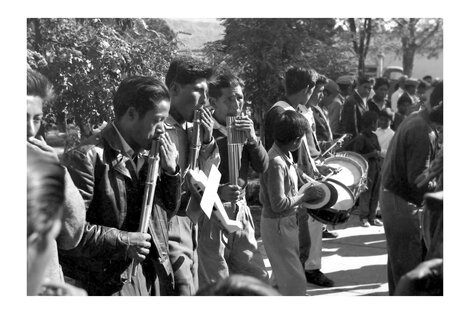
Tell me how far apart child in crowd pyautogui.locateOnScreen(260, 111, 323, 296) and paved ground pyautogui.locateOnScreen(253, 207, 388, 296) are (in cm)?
108

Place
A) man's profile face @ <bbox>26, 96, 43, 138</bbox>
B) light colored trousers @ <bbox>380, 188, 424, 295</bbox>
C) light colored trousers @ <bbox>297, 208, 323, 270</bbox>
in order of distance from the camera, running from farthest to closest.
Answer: light colored trousers @ <bbox>297, 208, 323, 270</bbox> < light colored trousers @ <bbox>380, 188, 424, 295</bbox> < man's profile face @ <bbox>26, 96, 43, 138</bbox>

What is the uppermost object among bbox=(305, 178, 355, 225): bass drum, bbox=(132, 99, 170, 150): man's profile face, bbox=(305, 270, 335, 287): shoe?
bbox=(132, 99, 170, 150): man's profile face

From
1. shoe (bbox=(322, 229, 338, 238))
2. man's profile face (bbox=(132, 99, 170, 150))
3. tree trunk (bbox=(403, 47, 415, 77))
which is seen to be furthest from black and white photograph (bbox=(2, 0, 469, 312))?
tree trunk (bbox=(403, 47, 415, 77))

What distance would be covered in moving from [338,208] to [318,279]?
1.26 m

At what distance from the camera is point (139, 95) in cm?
353

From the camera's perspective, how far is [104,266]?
3.43 metres

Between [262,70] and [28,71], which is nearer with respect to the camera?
[28,71]

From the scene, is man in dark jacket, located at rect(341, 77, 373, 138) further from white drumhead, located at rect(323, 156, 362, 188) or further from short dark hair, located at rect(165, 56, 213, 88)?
short dark hair, located at rect(165, 56, 213, 88)

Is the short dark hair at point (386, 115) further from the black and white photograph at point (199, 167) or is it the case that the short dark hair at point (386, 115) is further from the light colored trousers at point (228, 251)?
the light colored trousers at point (228, 251)

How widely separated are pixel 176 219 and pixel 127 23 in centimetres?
153

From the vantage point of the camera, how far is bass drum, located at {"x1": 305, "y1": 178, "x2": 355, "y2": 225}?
15.7ft

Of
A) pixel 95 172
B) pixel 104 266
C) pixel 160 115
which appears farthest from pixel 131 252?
pixel 160 115

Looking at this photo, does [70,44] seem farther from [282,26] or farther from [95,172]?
[282,26]

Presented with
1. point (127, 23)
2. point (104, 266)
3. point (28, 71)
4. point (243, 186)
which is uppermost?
point (127, 23)
